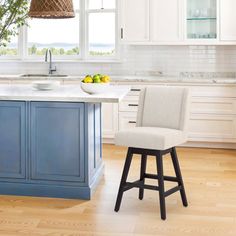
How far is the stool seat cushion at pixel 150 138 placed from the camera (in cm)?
361

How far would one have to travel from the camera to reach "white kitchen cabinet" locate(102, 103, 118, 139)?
6.43m

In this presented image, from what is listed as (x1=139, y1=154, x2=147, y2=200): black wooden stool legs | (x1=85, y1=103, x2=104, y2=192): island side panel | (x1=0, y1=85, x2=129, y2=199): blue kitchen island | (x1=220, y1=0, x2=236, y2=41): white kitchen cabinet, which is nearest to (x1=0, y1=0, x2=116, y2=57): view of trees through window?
(x1=220, y1=0, x2=236, y2=41): white kitchen cabinet

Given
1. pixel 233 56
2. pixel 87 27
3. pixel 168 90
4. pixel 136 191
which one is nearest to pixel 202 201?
pixel 136 191

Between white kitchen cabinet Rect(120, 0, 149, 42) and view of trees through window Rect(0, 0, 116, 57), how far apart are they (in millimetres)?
564

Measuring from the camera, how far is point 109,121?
646 cm

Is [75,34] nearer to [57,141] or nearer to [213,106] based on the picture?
[213,106]

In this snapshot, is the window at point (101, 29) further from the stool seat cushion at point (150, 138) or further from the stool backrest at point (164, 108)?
the stool seat cushion at point (150, 138)

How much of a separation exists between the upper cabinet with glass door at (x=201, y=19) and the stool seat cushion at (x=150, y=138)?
2.90 m

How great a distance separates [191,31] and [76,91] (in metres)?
2.52

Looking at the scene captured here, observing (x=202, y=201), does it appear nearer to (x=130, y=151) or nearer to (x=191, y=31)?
(x=130, y=151)

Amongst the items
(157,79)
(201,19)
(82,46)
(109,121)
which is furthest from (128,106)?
(201,19)

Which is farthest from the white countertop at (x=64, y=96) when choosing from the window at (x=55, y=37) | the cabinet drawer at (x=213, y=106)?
the window at (x=55, y=37)

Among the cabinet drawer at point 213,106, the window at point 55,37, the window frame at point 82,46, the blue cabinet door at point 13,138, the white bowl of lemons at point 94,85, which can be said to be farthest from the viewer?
the window at point 55,37

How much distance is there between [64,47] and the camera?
722cm
